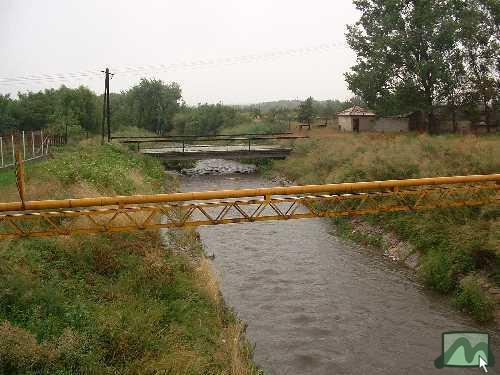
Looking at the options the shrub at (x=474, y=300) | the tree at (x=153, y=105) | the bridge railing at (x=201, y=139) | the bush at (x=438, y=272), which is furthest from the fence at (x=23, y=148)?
the tree at (x=153, y=105)

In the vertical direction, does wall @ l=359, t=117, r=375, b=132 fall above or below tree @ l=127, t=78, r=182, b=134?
below

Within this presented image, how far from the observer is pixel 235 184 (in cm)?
3688

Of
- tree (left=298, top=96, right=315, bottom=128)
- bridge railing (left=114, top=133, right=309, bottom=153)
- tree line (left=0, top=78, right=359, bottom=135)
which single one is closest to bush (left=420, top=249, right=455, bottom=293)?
bridge railing (left=114, top=133, right=309, bottom=153)

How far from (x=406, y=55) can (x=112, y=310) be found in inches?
1180

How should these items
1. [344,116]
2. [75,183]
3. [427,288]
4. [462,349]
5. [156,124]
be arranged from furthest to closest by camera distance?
1. [156,124]
2. [344,116]
3. [75,183]
4. [427,288]
5. [462,349]

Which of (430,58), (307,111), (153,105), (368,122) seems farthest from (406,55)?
(153,105)

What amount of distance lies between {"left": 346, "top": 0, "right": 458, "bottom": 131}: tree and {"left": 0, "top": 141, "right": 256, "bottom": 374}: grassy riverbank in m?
23.3

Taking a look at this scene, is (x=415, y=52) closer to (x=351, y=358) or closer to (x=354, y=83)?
(x=354, y=83)

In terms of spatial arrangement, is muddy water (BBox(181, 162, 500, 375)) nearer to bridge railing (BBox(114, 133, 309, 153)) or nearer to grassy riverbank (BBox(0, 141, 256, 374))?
grassy riverbank (BBox(0, 141, 256, 374))

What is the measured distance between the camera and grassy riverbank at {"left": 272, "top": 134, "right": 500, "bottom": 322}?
14229 mm

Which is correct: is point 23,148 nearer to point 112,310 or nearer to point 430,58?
point 112,310

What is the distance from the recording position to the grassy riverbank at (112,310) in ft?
30.1

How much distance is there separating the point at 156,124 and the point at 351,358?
225 feet

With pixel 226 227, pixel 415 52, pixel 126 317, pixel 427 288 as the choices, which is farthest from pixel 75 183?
pixel 415 52
